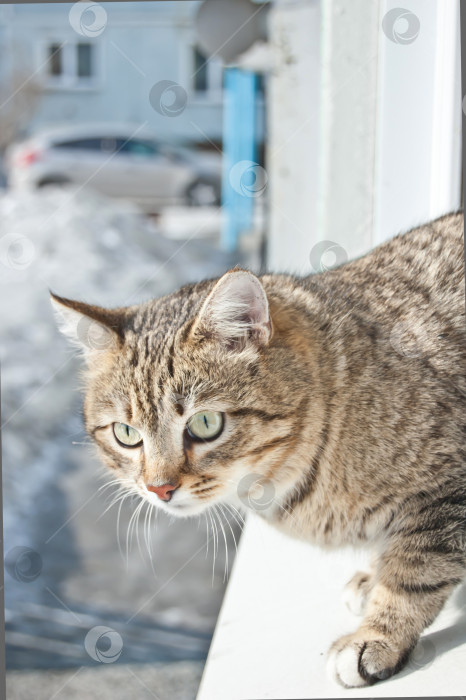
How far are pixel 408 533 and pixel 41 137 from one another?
3939 millimetres

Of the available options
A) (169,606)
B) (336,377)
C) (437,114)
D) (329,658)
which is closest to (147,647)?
Answer: (169,606)

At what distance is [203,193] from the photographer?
140 inches

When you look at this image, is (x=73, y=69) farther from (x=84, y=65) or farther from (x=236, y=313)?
(x=236, y=313)

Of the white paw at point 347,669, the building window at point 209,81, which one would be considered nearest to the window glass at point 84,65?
the building window at point 209,81

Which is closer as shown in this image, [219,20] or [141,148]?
[219,20]

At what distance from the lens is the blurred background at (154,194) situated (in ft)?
3.85

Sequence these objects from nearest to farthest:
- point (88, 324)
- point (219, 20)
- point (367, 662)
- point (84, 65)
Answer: point (367, 662) < point (88, 324) < point (219, 20) < point (84, 65)

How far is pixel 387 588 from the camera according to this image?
0.90 metres

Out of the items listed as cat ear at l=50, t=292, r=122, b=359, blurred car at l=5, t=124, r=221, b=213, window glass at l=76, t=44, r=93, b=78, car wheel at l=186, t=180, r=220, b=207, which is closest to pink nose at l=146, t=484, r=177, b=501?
cat ear at l=50, t=292, r=122, b=359

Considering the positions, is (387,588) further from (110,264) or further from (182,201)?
(110,264)

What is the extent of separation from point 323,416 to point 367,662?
1.03 feet

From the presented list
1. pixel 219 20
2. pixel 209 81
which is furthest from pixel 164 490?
pixel 209 81

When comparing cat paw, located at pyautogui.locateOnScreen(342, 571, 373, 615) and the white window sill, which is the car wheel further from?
cat paw, located at pyautogui.locateOnScreen(342, 571, 373, 615)

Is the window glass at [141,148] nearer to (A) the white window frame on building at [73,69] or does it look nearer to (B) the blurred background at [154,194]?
(B) the blurred background at [154,194]
